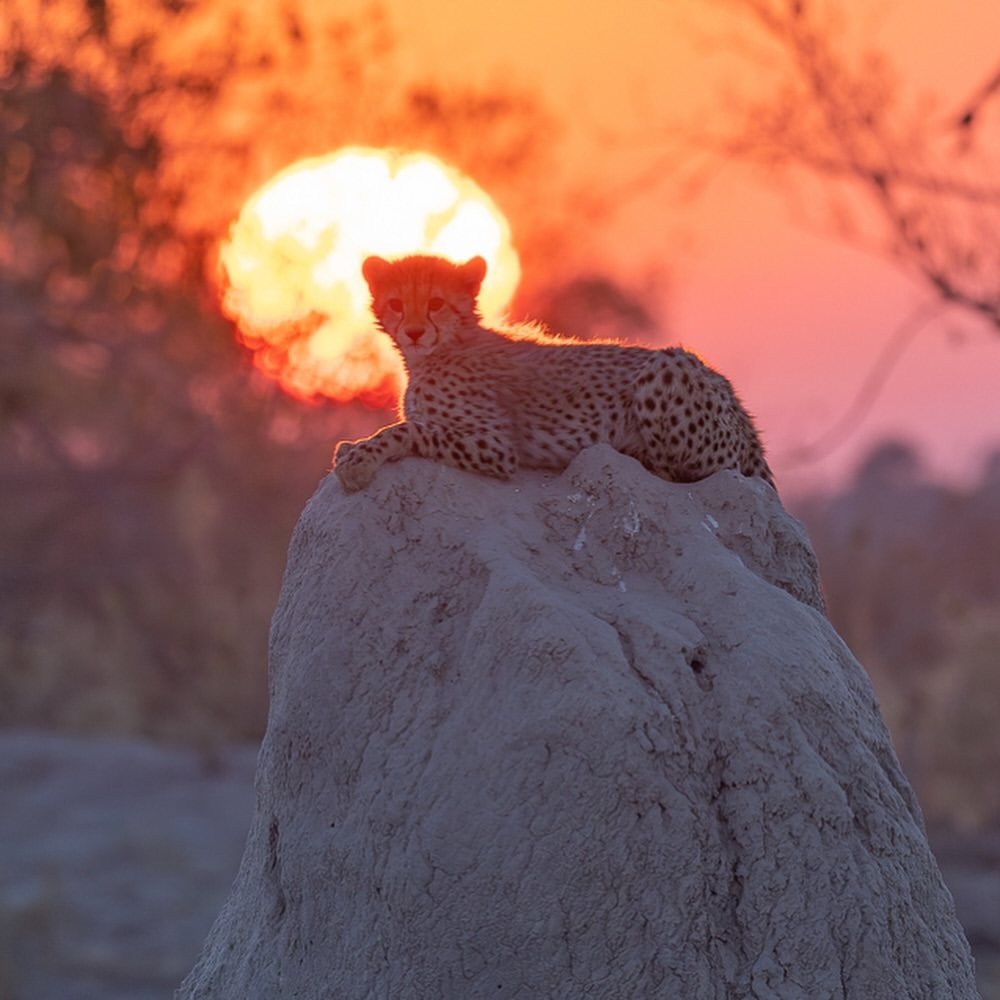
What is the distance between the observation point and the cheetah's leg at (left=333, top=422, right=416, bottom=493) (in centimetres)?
476

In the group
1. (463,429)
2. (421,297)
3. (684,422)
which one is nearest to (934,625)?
(684,422)

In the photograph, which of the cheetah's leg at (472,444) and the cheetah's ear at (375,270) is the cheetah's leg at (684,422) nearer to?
the cheetah's leg at (472,444)

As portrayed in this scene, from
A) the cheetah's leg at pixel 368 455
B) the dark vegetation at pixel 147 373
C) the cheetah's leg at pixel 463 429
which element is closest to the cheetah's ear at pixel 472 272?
the cheetah's leg at pixel 463 429

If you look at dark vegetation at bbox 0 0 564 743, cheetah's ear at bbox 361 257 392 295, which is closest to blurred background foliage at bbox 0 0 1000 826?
dark vegetation at bbox 0 0 564 743

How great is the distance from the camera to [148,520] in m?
27.5

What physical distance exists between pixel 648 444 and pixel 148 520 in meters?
22.9

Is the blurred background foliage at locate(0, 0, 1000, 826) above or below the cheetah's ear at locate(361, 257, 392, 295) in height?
above

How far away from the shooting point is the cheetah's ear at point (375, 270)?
5.59 metres

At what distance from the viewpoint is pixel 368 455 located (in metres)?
4.79

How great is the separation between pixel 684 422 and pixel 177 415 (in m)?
13.5

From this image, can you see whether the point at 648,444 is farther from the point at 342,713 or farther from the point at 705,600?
the point at 342,713

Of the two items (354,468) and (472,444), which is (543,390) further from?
(354,468)

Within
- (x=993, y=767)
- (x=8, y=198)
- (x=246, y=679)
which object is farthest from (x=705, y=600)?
(x=246, y=679)

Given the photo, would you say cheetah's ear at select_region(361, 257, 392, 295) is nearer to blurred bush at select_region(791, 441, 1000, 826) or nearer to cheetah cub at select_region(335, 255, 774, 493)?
cheetah cub at select_region(335, 255, 774, 493)
